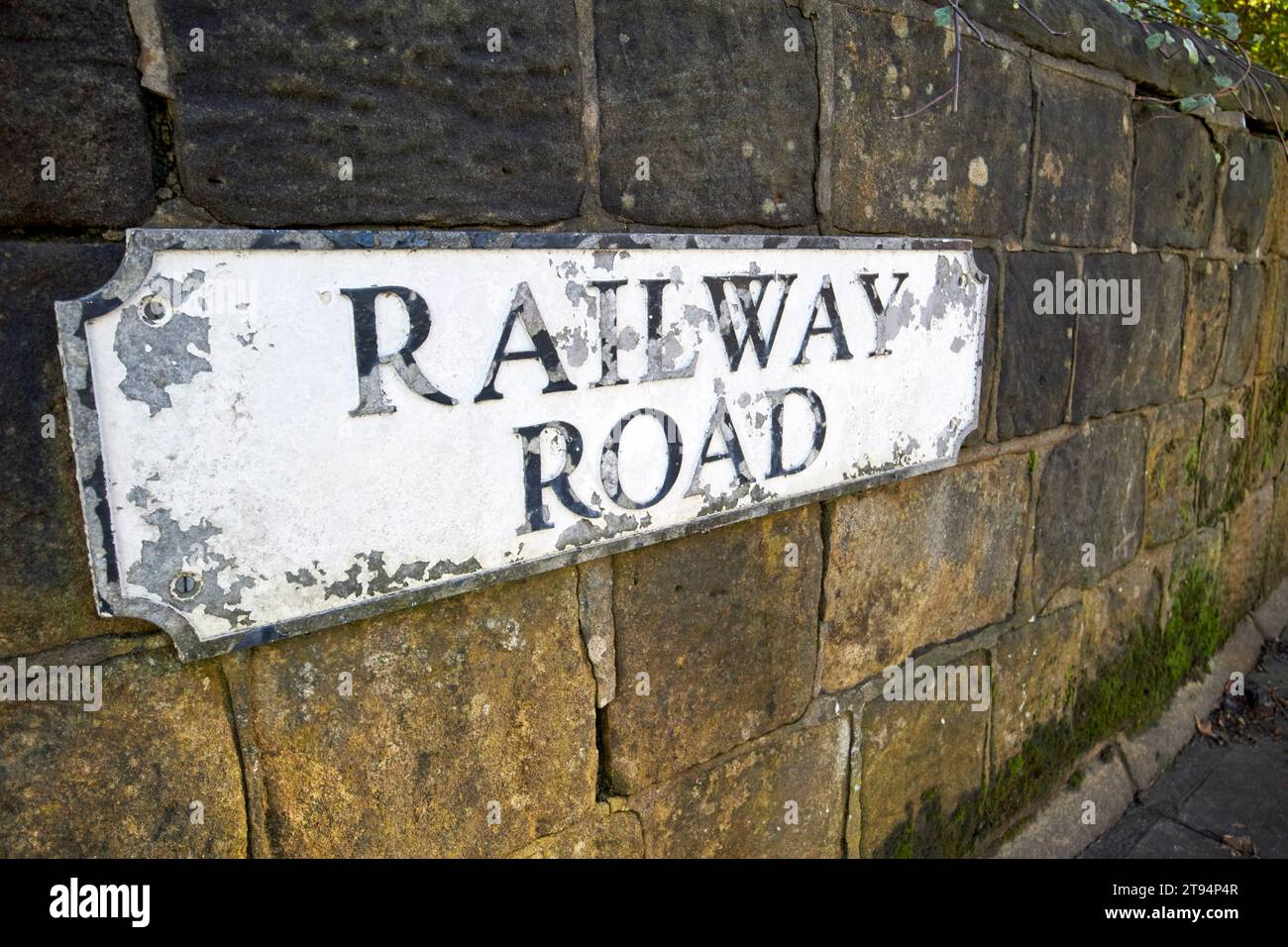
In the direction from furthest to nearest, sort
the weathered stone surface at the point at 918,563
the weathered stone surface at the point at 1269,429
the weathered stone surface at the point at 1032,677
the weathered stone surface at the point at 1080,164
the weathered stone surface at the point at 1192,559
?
the weathered stone surface at the point at 1269,429 < the weathered stone surface at the point at 1192,559 < the weathered stone surface at the point at 1032,677 < the weathered stone surface at the point at 1080,164 < the weathered stone surface at the point at 918,563

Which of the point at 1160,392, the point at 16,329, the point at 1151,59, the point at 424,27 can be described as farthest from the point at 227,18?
the point at 1160,392

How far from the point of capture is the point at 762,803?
5.40ft

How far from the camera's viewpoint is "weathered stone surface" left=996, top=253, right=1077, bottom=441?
1923 millimetres

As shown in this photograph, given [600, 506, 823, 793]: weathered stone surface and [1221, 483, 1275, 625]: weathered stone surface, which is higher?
[600, 506, 823, 793]: weathered stone surface

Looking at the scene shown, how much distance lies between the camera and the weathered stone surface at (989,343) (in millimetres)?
1832

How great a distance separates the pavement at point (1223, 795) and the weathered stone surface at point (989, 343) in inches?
52.4

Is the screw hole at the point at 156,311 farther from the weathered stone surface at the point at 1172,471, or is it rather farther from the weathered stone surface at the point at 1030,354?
the weathered stone surface at the point at 1172,471

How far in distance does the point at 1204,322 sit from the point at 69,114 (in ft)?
9.99

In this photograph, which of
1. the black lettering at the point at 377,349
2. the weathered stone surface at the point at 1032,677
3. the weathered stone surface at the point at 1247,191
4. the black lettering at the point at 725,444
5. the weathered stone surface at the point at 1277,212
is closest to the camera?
the black lettering at the point at 377,349

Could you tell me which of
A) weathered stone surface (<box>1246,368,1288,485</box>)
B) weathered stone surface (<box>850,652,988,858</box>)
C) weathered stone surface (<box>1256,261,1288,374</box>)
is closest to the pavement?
weathered stone surface (<box>850,652,988,858</box>)

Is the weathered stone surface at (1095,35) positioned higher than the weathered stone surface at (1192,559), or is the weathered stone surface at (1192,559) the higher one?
the weathered stone surface at (1095,35)
